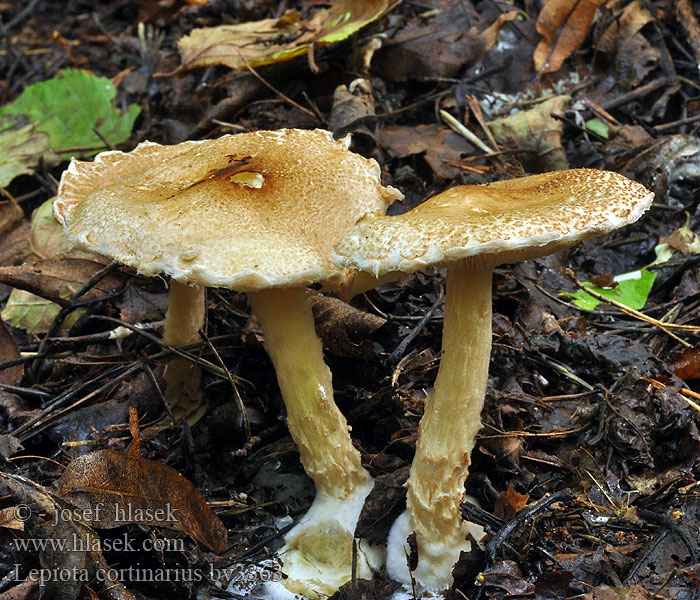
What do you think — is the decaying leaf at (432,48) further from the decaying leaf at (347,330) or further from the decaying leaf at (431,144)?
the decaying leaf at (347,330)

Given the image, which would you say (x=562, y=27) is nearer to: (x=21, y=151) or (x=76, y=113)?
(x=76, y=113)

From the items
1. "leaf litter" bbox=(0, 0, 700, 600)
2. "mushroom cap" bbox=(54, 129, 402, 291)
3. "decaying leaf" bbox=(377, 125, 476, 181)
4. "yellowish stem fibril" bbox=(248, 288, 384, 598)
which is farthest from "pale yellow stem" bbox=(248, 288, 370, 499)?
"decaying leaf" bbox=(377, 125, 476, 181)

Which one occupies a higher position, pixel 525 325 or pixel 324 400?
pixel 324 400

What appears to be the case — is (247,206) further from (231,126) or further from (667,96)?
(667,96)

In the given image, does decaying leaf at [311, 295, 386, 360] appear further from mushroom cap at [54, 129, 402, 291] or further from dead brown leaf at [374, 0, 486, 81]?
dead brown leaf at [374, 0, 486, 81]

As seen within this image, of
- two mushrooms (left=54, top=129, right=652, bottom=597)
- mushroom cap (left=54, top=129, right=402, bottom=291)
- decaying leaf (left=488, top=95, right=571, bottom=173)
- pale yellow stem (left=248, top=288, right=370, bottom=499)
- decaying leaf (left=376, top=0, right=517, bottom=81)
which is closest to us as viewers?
two mushrooms (left=54, top=129, right=652, bottom=597)

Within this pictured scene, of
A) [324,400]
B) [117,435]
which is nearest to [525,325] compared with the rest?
[324,400]

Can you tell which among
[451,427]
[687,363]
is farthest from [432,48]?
[451,427]
